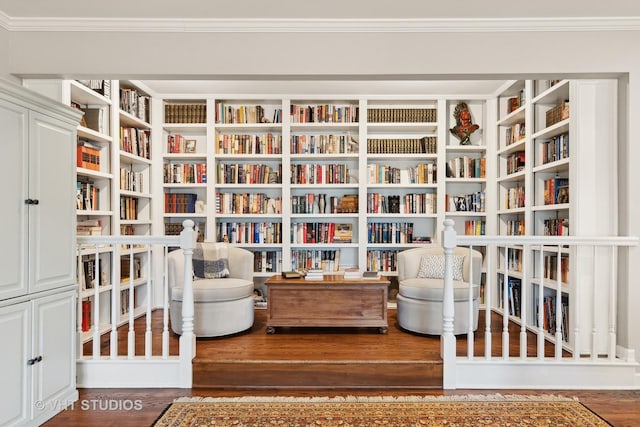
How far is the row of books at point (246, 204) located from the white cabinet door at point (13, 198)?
280 centimetres

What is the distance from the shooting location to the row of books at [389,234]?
5.03 m

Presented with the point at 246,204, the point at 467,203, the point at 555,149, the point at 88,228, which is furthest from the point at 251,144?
the point at 555,149

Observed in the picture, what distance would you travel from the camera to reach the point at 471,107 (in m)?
5.21

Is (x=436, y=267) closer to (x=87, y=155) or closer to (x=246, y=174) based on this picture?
(x=246, y=174)

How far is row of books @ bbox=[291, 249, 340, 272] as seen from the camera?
505 centimetres

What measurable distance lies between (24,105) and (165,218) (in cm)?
295

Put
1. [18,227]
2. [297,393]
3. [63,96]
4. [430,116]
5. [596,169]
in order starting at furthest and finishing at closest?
[430,116]
[63,96]
[596,169]
[297,393]
[18,227]

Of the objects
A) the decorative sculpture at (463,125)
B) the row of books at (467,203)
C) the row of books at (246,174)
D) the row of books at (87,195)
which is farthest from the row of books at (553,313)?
the row of books at (87,195)

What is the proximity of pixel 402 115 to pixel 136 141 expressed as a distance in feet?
A: 9.61

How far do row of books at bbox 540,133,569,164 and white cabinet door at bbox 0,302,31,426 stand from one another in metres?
3.91

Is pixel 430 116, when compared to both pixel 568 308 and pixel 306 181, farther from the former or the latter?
pixel 568 308

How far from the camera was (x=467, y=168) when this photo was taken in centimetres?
507

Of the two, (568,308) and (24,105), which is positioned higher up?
(24,105)

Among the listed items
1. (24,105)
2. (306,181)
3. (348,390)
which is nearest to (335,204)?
(306,181)
